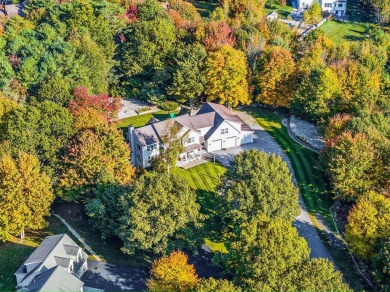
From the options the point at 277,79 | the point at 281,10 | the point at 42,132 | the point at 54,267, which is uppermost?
the point at 281,10

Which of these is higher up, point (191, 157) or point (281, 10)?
point (281, 10)

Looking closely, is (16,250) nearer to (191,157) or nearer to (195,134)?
(191,157)

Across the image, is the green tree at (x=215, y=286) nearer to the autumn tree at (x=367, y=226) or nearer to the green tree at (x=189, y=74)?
the autumn tree at (x=367, y=226)

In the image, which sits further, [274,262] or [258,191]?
[258,191]

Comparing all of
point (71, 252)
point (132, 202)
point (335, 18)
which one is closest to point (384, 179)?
point (132, 202)

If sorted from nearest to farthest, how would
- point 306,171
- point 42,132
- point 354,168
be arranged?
point 354,168, point 42,132, point 306,171

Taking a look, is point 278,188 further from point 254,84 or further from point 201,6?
point 201,6

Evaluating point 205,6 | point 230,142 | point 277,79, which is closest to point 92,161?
point 230,142

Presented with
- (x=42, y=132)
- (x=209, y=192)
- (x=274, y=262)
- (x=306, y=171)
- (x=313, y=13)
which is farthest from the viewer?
(x=313, y=13)
